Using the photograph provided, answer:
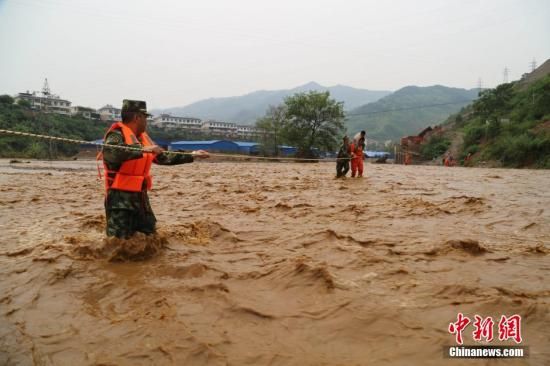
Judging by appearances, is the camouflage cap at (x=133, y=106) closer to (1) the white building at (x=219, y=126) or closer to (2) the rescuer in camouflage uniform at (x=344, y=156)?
(2) the rescuer in camouflage uniform at (x=344, y=156)

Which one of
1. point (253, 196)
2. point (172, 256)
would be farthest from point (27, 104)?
point (172, 256)

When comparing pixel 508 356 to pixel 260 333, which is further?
pixel 260 333

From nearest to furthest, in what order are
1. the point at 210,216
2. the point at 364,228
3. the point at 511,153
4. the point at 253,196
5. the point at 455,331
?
1. the point at 455,331
2. the point at 364,228
3. the point at 210,216
4. the point at 253,196
5. the point at 511,153

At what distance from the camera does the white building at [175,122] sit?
4271 inches

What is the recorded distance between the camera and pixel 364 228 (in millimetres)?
5352

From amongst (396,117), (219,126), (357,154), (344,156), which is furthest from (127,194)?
(396,117)

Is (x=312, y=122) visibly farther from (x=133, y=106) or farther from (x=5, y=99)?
(x=5, y=99)

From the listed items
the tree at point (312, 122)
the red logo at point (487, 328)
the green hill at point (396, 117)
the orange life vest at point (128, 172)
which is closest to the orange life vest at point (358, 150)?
the orange life vest at point (128, 172)

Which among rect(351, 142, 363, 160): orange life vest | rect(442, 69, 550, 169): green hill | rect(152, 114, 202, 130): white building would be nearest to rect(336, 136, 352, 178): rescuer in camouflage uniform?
rect(351, 142, 363, 160): orange life vest

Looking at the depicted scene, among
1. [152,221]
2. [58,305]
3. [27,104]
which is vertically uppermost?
[27,104]

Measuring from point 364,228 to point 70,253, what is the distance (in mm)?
3939

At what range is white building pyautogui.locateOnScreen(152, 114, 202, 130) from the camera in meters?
108

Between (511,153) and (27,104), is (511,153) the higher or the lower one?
the lower one

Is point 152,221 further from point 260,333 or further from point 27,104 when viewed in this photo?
point 27,104
